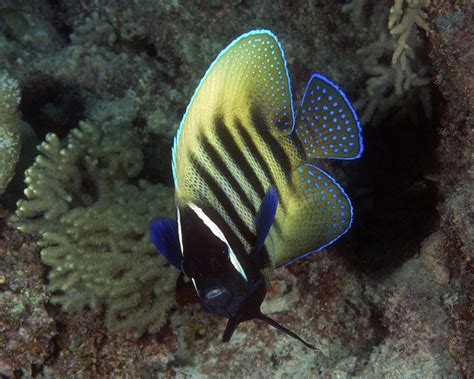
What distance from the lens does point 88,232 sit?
2.80m

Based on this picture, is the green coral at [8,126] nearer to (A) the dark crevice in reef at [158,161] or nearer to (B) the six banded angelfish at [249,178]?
(A) the dark crevice in reef at [158,161]

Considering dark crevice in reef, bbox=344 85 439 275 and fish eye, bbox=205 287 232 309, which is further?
dark crevice in reef, bbox=344 85 439 275

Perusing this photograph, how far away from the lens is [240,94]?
1.78m

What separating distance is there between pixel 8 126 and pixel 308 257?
2.28 metres

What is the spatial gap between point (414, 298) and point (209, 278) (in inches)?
79.9

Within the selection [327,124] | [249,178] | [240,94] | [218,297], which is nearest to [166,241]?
[218,297]

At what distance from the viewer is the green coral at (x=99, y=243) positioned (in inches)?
106

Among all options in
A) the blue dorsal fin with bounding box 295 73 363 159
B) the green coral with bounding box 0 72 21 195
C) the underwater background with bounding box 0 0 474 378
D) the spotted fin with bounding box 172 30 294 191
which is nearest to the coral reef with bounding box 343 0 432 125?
the underwater background with bounding box 0 0 474 378

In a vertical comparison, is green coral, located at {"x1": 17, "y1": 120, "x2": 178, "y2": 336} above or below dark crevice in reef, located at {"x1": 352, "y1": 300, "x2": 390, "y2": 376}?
above

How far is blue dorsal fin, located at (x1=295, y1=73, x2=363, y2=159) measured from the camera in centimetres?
188

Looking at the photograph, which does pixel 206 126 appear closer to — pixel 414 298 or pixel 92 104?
pixel 414 298

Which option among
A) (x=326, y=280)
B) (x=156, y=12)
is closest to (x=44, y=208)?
(x=326, y=280)

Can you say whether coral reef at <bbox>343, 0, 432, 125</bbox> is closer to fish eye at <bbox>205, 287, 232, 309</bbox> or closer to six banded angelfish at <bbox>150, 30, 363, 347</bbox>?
six banded angelfish at <bbox>150, 30, 363, 347</bbox>

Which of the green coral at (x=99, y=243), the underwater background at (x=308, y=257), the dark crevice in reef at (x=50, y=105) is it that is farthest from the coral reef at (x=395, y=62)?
the dark crevice in reef at (x=50, y=105)
